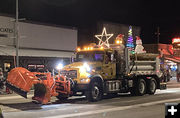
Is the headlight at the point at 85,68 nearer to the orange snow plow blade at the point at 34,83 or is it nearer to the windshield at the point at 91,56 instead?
the windshield at the point at 91,56

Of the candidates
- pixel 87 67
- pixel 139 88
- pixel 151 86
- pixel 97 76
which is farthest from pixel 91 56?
pixel 151 86

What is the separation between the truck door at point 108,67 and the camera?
1590 centimetres

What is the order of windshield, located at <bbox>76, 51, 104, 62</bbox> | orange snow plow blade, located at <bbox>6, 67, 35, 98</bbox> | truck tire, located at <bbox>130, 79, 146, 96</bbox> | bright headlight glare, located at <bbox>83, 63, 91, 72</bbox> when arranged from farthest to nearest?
truck tire, located at <bbox>130, 79, 146, 96</bbox>, windshield, located at <bbox>76, 51, 104, 62</bbox>, bright headlight glare, located at <bbox>83, 63, 91, 72</bbox>, orange snow plow blade, located at <bbox>6, 67, 35, 98</bbox>

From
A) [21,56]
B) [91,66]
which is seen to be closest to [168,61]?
[21,56]

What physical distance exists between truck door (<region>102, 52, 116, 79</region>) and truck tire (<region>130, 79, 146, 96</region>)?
210cm

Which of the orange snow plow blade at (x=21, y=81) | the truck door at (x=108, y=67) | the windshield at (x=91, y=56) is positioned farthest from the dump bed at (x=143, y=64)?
the orange snow plow blade at (x=21, y=81)

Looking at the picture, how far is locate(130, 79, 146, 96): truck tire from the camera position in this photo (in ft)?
57.9

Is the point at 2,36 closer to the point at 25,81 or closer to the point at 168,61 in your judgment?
the point at 25,81

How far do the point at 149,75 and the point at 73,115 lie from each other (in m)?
9.61

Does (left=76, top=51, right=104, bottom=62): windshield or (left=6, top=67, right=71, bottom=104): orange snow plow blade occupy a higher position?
(left=76, top=51, right=104, bottom=62): windshield

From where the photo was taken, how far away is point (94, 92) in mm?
14656

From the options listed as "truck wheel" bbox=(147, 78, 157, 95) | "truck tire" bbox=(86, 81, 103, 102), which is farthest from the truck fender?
"truck wheel" bbox=(147, 78, 157, 95)

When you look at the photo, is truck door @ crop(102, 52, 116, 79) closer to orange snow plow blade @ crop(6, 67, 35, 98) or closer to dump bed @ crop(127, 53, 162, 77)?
dump bed @ crop(127, 53, 162, 77)

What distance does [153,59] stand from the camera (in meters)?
19.2
